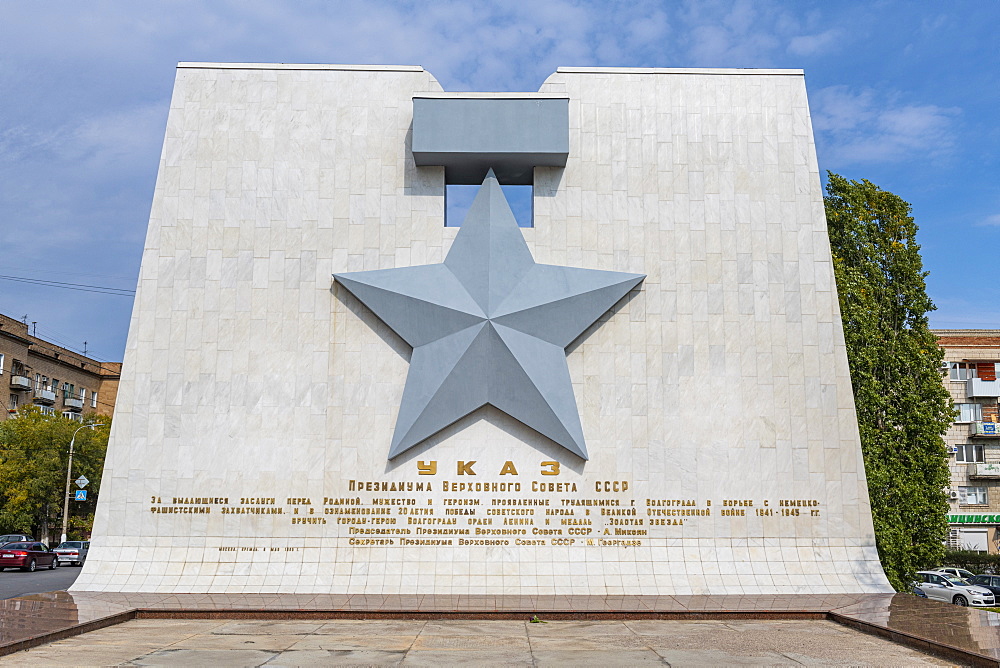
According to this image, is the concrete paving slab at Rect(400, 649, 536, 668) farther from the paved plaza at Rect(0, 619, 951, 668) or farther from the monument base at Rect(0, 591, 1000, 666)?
the monument base at Rect(0, 591, 1000, 666)

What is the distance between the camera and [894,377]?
22453 millimetres

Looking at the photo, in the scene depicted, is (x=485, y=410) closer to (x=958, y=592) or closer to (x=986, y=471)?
(x=958, y=592)

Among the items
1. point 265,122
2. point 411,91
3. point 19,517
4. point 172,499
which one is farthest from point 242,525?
point 19,517

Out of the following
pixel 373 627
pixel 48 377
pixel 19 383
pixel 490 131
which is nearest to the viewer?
pixel 373 627

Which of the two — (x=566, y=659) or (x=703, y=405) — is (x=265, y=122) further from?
(x=566, y=659)

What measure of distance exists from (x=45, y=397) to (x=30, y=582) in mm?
34368

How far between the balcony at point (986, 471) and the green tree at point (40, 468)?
152ft

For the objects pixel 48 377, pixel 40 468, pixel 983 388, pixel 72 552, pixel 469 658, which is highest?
pixel 48 377

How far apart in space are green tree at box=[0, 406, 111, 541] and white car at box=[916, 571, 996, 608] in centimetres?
3920

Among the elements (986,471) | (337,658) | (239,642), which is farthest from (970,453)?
(239,642)

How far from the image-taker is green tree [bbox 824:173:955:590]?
21.5m

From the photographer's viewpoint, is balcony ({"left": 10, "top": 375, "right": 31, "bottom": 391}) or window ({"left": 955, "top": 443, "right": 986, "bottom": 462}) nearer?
window ({"left": 955, "top": 443, "right": 986, "bottom": 462})

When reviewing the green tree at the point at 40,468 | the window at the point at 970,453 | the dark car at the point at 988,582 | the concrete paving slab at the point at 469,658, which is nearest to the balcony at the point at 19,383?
the green tree at the point at 40,468

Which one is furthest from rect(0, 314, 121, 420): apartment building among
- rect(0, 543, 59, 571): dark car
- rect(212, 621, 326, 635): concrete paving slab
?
rect(212, 621, 326, 635): concrete paving slab
